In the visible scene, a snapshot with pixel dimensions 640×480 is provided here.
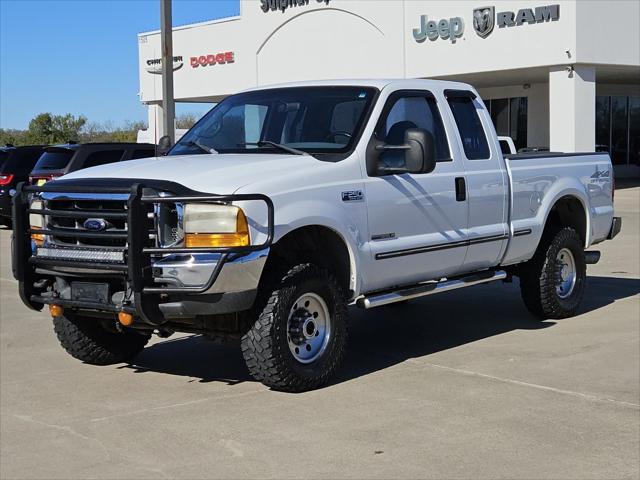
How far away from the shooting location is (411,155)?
7.07 meters

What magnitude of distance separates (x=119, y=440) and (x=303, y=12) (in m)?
29.4

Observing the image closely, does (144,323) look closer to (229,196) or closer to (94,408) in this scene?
(94,408)

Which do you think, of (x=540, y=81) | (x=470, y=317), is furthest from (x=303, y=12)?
(x=470, y=317)

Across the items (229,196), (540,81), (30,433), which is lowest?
(30,433)

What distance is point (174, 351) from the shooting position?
26.9ft

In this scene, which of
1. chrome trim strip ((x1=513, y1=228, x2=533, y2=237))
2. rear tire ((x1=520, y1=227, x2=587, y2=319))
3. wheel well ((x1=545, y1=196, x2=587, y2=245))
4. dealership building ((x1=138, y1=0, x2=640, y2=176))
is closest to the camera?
chrome trim strip ((x1=513, y1=228, x2=533, y2=237))

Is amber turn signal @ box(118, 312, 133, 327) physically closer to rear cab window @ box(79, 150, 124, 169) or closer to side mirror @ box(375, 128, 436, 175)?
side mirror @ box(375, 128, 436, 175)

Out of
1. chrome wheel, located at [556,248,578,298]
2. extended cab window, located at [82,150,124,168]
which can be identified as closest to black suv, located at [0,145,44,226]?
extended cab window, located at [82,150,124,168]

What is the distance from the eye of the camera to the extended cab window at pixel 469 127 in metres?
8.22

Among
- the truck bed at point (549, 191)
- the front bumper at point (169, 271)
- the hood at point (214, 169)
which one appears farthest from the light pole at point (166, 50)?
the front bumper at point (169, 271)

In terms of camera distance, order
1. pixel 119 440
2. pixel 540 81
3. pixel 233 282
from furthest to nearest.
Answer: pixel 540 81 < pixel 233 282 < pixel 119 440

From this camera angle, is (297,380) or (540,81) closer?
(297,380)

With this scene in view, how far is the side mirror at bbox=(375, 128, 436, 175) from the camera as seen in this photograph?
705 cm

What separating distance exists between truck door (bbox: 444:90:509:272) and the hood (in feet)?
5.81
